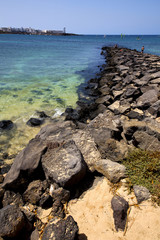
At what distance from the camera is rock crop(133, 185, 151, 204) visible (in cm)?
281

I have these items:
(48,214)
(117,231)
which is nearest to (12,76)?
(48,214)

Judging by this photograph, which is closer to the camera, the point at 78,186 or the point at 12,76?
the point at 78,186

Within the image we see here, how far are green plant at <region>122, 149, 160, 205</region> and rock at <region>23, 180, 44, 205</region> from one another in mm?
1825

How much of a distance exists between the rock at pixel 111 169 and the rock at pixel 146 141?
35.1 inches

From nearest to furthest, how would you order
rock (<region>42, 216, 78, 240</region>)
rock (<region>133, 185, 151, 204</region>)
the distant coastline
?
rock (<region>42, 216, 78, 240</region>)
rock (<region>133, 185, 151, 204</region>)
the distant coastline

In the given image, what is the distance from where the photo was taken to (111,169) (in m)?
3.31

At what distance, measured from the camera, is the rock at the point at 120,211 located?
2.50m

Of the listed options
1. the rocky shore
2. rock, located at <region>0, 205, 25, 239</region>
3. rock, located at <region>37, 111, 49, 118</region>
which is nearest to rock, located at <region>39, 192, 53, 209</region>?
the rocky shore

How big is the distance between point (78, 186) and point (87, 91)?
8.57 meters

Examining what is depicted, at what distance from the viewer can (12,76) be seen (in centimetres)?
1427

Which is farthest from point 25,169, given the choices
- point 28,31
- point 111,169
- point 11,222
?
point 28,31

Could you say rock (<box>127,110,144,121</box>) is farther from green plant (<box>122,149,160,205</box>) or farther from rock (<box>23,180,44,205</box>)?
rock (<box>23,180,44,205</box>)

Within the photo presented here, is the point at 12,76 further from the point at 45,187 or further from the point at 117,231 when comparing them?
the point at 117,231

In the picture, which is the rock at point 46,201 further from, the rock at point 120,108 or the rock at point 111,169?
the rock at point 120,108
